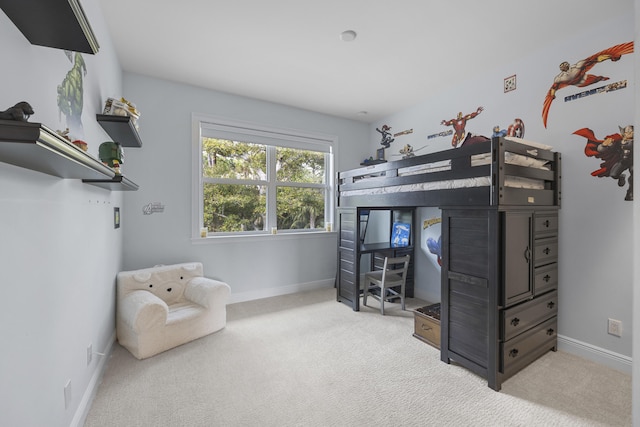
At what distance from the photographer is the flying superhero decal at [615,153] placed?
2109 mm

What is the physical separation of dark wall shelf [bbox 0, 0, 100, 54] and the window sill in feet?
8.22

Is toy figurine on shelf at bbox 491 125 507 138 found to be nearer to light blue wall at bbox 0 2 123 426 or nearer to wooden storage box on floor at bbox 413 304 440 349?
wooden storage box on floor at bbox 413 304 440 349

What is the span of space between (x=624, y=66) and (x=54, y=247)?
388 cm

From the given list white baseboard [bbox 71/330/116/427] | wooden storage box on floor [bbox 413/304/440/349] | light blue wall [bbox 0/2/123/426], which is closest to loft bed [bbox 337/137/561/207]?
wooden storage box on floor [bbox 413/304/440/349]

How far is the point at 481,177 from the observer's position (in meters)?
2.05

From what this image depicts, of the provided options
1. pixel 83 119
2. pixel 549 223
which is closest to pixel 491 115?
pixel 549 223

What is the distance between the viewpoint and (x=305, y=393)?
189cm

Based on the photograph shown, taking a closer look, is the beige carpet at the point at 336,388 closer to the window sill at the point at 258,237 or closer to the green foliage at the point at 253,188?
the window sill at the point at 258,237

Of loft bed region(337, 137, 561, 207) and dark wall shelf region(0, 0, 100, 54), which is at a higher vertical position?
dark wall shelf region(0, 0, 100, 54)

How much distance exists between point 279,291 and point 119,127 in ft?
8.80

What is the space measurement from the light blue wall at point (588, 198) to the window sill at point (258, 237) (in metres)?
2.70

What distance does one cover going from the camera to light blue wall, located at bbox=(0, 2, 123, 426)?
3.21 feet

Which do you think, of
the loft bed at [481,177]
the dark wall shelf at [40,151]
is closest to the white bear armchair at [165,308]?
the dark wall shelf at [40,151]

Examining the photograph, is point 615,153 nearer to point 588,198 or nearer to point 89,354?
point 588,198
